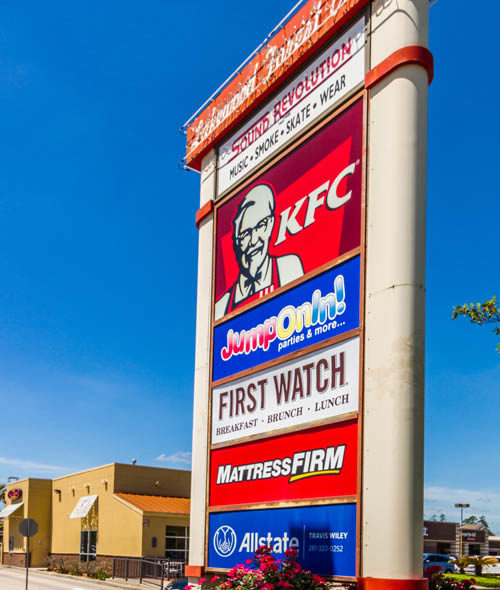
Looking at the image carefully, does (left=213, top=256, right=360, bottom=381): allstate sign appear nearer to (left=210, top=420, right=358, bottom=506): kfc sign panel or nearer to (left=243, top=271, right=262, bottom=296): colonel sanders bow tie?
(left=243, top=271, right=262, bottom=296): colonel sanders bow tie

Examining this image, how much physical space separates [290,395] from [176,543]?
30.3 m

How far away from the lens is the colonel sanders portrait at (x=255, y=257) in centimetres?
1380

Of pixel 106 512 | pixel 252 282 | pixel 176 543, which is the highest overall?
pixel 252 282

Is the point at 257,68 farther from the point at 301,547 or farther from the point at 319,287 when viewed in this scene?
the point at 301,547

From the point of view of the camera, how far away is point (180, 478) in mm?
46719

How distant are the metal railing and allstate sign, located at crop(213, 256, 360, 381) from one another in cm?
2265

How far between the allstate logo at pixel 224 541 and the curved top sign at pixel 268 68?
27.7ft

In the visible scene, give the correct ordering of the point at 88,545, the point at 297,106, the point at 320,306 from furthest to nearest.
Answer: the point at 88,545 < the point at 297,106 < the point at 320,306

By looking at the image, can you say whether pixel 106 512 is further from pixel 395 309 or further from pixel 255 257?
pixel 395 309

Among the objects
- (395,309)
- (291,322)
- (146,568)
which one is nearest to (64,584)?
(146,568)

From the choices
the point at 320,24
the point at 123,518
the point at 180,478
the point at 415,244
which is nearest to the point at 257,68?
the point at 320,24

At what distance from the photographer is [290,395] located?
12773 mm

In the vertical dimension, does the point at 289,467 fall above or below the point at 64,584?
above

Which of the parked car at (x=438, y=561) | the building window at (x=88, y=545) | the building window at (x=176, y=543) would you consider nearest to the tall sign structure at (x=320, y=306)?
the building window at (x=176, y=543)
